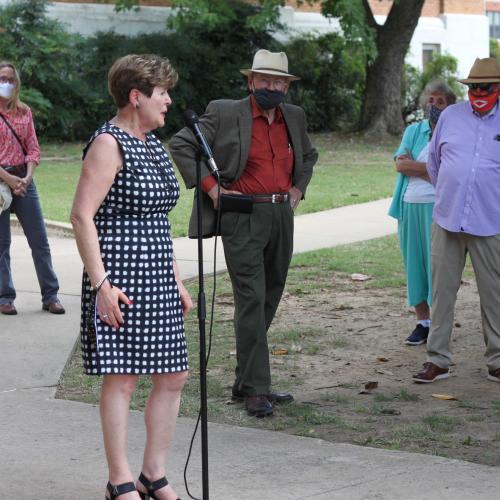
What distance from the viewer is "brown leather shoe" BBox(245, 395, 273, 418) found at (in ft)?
21.2

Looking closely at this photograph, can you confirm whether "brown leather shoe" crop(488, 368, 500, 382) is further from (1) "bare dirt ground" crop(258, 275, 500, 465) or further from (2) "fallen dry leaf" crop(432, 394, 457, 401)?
(2) "fallen dry leaf" crop(432, 394, 457, 401)

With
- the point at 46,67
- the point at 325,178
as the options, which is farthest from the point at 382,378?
the point at 46,67

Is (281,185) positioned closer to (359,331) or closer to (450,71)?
(359,331)

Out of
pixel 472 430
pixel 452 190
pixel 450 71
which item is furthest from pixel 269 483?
pixel 450 71

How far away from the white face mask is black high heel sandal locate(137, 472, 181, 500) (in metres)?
4.72

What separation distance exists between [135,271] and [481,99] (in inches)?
124

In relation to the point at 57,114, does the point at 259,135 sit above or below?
above

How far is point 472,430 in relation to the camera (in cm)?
620

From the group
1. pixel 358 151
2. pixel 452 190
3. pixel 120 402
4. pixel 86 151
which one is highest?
pixel 86 151

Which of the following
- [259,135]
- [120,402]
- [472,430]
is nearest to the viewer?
[120,402]

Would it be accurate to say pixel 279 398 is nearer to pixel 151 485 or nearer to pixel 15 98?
pixel 151 485

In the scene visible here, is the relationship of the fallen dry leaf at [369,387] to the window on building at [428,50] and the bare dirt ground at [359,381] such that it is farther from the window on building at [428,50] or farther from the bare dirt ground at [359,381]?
the window on building at [428,50]

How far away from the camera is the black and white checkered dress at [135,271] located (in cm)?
471

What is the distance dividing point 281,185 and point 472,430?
1.74 metres
